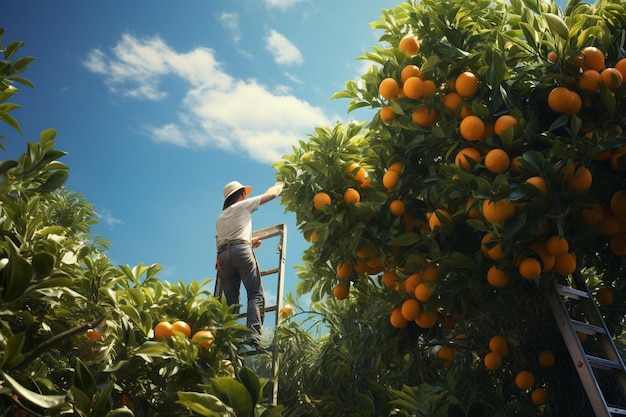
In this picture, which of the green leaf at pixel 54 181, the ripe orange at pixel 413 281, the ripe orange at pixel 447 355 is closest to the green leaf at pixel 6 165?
the green leaf at pixel 54 181

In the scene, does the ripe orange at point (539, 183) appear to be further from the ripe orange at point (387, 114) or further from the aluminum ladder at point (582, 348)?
the ripe orange at point (387, 114)

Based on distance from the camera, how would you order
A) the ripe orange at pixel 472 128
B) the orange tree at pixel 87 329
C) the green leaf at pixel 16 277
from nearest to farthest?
the green leaf at pixel 16 277 → the orange tree at pixel 87 329 → the ripe orange at pixel 472 128

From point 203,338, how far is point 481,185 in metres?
1.45

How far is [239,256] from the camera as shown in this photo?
15.2 ft

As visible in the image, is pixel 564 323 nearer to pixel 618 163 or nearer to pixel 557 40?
pixel 618 163

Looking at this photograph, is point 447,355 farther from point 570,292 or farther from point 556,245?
point 556,245

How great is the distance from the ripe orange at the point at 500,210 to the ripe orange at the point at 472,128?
1.50ft

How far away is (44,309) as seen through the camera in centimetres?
213

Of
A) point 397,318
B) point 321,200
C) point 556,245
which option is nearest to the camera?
point 556,245

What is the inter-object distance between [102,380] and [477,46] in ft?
8.19

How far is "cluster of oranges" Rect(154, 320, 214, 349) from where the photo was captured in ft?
9.06

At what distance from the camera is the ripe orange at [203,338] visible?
2.76 m

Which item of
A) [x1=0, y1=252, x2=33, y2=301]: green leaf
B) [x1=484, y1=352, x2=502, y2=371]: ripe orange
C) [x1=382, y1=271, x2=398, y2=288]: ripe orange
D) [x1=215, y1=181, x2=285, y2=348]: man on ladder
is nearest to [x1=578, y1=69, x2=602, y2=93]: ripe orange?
[x1=382, y1=271, x2=398, y2=288]: ripe orange

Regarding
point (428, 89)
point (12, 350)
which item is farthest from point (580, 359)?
point (12, 350)
